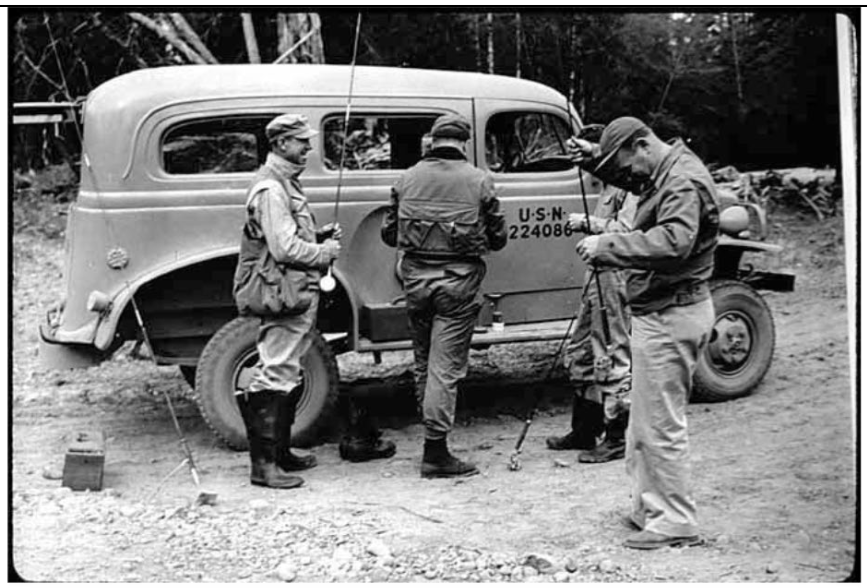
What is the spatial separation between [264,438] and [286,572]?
1.40 metres

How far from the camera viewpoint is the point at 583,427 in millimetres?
5977

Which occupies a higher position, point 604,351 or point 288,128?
point 288,128

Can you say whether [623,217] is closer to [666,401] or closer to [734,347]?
[666,401]

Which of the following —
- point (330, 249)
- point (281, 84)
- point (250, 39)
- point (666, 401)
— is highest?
point (250, 39)

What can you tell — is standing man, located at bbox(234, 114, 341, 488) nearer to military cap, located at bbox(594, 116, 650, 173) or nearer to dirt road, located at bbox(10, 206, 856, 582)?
dirt road, located at bbox(10, 206, 856, 582)

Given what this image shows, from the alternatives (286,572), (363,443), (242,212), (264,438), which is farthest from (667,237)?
(242,212)

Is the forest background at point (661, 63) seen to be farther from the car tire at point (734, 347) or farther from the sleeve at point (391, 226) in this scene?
the sleeve at point (391, 226)

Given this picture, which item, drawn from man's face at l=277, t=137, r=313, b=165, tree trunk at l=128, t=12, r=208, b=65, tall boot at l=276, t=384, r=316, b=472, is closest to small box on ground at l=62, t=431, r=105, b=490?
tall boot at l=276, t=384, r=316, b=472

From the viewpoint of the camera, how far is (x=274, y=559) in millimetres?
4320

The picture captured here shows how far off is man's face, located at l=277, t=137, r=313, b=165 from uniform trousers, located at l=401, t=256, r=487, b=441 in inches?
29.9

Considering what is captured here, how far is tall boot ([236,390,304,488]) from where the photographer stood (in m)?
5.47

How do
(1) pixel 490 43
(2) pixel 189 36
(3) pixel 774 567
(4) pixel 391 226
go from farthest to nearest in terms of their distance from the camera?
Answer: (2) pixel 189 36
(1) pixel 490 43
(4) pixel 391 226
(3) pixel 774 567

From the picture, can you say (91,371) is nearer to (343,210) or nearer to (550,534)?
(343,210)

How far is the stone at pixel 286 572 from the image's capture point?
411cm
